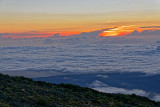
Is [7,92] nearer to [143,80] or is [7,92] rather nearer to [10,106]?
[10,106]

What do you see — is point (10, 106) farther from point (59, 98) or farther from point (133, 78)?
point (133, 78)

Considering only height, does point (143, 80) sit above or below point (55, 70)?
below

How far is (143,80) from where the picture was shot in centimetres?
15775

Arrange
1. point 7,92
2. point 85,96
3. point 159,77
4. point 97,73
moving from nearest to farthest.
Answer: point 7,92 < point 85,96 < point 159,77 < point 97,73

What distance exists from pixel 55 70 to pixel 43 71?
9.12 m

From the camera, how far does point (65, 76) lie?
157 metres

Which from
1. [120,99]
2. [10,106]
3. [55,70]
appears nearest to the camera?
[10,106]

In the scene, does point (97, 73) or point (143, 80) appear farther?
point (97, 73)

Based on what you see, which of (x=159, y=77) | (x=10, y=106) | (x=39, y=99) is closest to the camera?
(x=10, y=106)

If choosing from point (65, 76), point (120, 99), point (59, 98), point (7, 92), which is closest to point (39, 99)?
point (59, 98)

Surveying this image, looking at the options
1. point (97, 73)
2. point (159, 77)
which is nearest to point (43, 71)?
point (97, 73)

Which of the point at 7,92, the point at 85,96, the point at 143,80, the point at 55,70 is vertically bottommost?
the point at 143,80

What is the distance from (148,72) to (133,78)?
12.4 m

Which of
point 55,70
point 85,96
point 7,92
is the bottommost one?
point 55,70
